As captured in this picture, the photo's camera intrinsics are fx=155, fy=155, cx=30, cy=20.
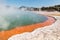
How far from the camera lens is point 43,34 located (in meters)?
2.83

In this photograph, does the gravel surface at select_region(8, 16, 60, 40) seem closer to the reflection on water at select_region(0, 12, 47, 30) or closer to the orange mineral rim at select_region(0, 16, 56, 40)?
the orange mineral rim at select_region(0, 16, 56, 40)

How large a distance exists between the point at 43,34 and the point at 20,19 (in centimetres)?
51

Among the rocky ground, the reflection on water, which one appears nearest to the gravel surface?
the rocky ground

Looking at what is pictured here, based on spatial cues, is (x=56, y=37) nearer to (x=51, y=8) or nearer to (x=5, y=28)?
(x=51, y=8)

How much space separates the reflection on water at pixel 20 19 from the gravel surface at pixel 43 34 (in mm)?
202

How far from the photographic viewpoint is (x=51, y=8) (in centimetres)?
324

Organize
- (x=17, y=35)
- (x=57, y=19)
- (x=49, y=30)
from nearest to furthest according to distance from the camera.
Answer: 1. (x=17, y=35)
2. (x=49, y=30)
3. (x=57, y=19)

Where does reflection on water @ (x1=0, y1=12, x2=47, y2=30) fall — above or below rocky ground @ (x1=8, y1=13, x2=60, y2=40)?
above

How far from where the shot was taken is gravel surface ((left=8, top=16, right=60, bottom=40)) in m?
2.71

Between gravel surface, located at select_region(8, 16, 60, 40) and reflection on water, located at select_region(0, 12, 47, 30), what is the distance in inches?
8.0

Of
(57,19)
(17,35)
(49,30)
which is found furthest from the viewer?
(57,19)

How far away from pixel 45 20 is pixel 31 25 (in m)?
0.31

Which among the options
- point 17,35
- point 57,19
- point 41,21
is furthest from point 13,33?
point 57,19

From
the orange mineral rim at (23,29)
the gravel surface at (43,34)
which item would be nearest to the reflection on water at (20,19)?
the orange mineral rim at (23,29)
